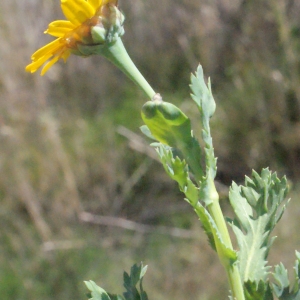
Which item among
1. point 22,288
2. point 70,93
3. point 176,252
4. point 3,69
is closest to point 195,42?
point 70,93

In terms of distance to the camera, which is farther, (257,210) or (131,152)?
(131,152)

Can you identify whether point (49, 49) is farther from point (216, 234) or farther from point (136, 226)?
point (136, 226)

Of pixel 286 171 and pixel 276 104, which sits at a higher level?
pixel 276 104

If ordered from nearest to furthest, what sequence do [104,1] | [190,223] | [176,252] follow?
[104,1] → [176,252] → [190,223]

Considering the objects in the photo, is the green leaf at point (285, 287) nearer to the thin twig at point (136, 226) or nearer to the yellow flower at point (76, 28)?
the yellow flower at point (76, 28)

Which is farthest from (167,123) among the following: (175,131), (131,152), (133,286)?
(131,152)

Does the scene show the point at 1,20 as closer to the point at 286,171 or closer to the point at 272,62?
the point at 272,62

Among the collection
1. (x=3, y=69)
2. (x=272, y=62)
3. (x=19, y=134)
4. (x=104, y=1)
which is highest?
(x=3, y=69)
